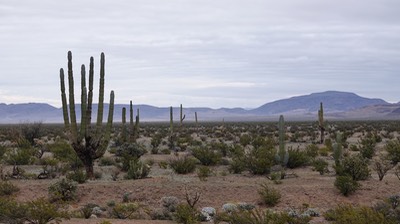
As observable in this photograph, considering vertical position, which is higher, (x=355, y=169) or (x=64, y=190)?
(x=355, y=169)

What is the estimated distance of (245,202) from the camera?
14.8m

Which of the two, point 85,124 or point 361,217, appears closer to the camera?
point 361,217

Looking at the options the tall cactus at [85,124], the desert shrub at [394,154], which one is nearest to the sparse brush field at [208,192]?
the desert shrub at [394,154]

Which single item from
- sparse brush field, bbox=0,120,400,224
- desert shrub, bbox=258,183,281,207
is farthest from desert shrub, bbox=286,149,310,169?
desert shrub, bbox=258,183,281,207

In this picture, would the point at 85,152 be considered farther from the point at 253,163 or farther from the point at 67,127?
the point at 253,163

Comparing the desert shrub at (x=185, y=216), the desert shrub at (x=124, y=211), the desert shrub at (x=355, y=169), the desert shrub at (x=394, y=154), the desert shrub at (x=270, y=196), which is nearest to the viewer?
the desert shrub at (x=185, y=216)

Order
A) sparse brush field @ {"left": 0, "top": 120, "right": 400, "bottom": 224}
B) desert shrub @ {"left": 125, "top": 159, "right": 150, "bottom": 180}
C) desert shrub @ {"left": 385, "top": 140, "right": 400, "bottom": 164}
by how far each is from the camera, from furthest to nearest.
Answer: desert shrub @ {"left": 385, "top": 140, "right": 400, "bottom": 164} → desert shrub @ {"left": 125, "top": 159, "right": 150, "bottom": 180} → sparse brush field @ {"left": 0, "top": 120, "right": 400, "bottom": 224}

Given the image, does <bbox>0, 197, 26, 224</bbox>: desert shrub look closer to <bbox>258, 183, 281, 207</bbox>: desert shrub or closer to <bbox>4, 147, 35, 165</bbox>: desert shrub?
<bbox>258, 183, 281, 207</bbox>: desert shrub

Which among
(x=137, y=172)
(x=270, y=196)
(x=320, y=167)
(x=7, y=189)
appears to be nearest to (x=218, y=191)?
(x=270, y=196)

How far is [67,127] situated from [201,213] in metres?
7.62

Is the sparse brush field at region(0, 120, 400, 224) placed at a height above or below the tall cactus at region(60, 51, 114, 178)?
below

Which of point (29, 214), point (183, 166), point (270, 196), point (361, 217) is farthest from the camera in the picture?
point (183, 166)

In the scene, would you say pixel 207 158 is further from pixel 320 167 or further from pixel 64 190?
pixel 64 190

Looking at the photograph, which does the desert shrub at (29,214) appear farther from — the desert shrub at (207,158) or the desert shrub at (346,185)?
the desert shrub at (207,158)
